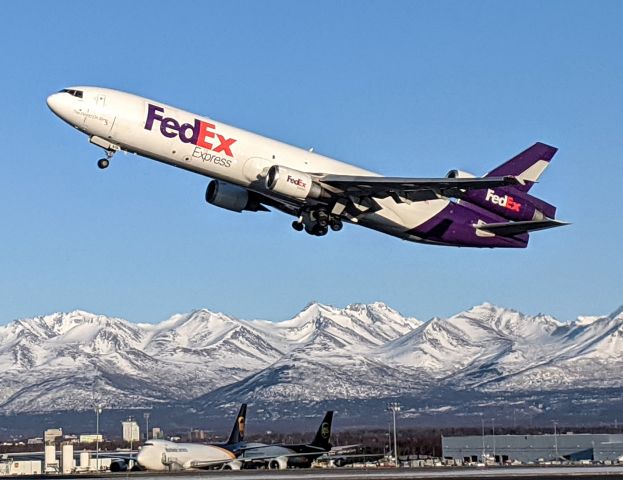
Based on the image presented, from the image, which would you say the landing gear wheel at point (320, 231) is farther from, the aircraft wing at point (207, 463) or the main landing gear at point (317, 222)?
the aircraft wing at point (207, 463)

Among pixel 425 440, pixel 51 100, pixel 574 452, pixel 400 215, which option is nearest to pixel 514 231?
pixel 400 215

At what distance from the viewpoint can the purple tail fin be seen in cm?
7662

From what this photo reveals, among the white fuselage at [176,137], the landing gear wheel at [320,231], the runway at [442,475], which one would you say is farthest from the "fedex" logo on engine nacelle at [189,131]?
the runway at [442,475]

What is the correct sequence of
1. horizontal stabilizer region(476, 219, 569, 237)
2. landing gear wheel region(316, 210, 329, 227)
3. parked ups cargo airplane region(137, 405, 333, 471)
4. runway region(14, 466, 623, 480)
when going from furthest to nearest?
parked ups cargo airplane region(137, 405, 333, 471), horizontal stabilizer region(476, 219, 569, 237), landing gear wheel region(316, 210, 329, 227), runway region(14, 466, 623, 480)

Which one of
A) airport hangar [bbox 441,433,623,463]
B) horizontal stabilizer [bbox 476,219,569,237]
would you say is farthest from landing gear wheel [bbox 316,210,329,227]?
airport hangar [bbox 441,433,623,463]

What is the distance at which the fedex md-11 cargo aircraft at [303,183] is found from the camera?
6206 cm

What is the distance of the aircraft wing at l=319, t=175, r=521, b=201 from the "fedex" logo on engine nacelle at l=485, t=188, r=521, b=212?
22.9 ft

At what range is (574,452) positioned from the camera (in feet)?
460

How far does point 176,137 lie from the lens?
62.7 meters

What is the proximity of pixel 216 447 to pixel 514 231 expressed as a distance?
4447 centimetres

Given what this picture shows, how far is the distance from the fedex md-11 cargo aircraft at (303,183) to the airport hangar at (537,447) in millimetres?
63001

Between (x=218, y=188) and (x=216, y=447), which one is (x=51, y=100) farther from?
(x=216, y=447)

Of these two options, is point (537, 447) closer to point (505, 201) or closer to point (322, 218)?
point (505, 201)

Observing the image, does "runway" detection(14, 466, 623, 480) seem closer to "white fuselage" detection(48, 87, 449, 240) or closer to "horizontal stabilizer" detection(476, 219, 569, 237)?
"horizontal stabilizer" detection(476, 219, 569, 237)
